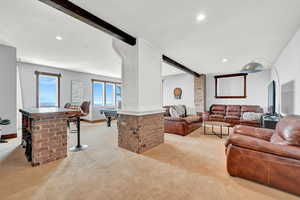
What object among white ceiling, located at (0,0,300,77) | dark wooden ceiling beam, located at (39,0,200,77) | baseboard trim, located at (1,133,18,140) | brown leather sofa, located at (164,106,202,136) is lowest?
baseboard trim, located at (1,133,18,140)

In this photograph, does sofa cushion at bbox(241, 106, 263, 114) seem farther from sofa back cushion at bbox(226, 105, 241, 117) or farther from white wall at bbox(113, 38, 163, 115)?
white wall at bbox(113, 38, 163, 115)

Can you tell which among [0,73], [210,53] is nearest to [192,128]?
[210,53]

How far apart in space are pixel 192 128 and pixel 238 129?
6.79 ft

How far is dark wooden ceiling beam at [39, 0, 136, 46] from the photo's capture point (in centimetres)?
175

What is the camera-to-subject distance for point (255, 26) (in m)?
2.38

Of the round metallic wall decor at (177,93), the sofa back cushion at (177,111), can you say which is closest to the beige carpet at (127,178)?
the sofa back cushion at (177,111)

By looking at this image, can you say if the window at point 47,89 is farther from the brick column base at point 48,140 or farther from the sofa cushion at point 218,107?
the sofa cushion at point 218,107

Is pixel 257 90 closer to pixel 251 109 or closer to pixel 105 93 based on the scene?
pixel 251 109

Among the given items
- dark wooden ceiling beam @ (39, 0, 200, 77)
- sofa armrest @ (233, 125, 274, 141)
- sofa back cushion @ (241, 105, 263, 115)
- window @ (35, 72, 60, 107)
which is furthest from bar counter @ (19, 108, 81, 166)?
sofa back cushion @ (241, 105, 263, 115)

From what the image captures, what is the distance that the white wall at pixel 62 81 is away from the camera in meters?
5.02

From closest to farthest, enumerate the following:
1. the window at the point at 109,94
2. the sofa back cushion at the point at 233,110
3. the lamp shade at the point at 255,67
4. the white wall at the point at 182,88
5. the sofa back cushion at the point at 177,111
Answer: the lamp shade at the point at 255,67 < the sofa back cushion at the point at 177,111 < the sofa back cushion at the point at 233,110 < the white wall at the point at 182,88 < the window at the point at 109,94

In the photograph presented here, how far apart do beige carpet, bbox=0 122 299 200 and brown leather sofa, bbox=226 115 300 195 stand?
136mm

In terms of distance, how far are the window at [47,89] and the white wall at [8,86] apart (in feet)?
5.45

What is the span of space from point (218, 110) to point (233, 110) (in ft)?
2.00
